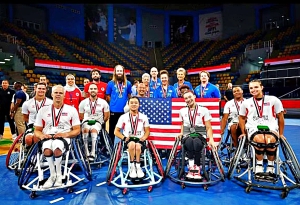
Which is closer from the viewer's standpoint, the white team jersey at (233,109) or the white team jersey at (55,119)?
the white team jersey at (55,119)

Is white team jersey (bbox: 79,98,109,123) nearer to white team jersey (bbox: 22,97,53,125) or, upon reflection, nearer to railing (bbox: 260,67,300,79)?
white team jersey (bbox: 22,97,53,125)

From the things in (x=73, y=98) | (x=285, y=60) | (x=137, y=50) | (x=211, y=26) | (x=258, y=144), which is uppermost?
(x=211, y=26)

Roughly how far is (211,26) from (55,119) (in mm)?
26874

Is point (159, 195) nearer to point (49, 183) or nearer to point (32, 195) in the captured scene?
point (49, 183)

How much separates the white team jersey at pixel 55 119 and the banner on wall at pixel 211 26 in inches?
1033

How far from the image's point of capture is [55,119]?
10.8 ft

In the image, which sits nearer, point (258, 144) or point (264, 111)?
point (258, 144)

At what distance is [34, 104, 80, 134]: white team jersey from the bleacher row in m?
13.8

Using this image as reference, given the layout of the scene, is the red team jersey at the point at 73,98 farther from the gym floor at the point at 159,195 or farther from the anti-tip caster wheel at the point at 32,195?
the anti-tip caster wheel at the point at 32,195

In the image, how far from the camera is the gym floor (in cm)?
277

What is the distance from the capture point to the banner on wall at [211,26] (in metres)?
Answer: 26.8

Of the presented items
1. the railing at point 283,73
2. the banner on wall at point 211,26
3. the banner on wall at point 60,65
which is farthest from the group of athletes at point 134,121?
the banner on wall at point 211,26

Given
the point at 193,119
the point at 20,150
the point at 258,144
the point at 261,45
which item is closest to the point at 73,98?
the point at 20,150

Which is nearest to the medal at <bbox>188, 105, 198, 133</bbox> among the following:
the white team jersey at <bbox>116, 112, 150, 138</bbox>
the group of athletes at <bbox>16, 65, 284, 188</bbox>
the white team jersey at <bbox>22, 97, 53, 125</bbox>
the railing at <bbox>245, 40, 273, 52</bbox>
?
the group of athletes at <bbox>16, 65, 284, 188</bbox>
